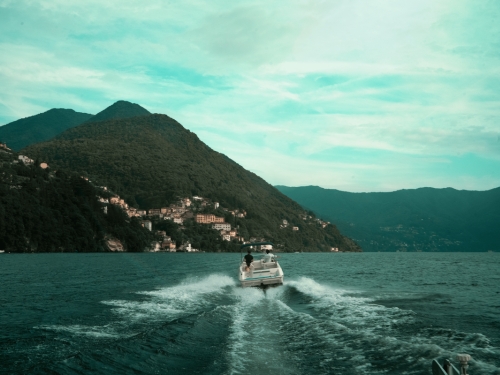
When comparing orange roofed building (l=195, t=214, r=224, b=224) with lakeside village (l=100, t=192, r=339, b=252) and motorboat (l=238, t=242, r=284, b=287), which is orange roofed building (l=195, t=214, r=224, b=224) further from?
motorboat (l=238, t=242, r=284, b=287)

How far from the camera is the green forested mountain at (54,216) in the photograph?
4146 inches

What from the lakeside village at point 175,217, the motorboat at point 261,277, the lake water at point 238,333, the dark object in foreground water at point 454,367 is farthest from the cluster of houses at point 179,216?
the dark object in foreground water at point 454,367

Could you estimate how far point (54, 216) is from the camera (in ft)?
385

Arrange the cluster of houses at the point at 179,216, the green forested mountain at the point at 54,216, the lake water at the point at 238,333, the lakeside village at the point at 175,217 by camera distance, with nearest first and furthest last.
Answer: the lake water at the point at 238,333 → the green forested mountain at the point at 54,216 → the lakeside village at the point at 175,217 → the cluster of houses at the point at 179,216

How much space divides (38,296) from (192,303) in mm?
9192

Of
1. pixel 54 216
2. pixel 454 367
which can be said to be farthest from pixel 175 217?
pixel 454 367

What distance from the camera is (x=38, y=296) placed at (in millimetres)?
27000

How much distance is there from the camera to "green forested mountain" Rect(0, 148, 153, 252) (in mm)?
105312

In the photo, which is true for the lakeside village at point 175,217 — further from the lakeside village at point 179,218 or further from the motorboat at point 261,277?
the motorboat at point 261,277

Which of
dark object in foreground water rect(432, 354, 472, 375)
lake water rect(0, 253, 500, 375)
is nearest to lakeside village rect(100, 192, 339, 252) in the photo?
lake water rect(0, 253, 500, 375)

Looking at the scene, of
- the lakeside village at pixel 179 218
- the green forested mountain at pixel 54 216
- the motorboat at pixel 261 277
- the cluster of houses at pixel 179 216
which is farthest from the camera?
the cluster of houses at pixel 179 216

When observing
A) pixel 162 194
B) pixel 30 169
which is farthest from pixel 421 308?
pixel 162 194

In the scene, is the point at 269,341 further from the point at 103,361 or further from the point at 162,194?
the point at 162,194

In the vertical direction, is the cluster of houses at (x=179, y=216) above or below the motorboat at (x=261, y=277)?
above
